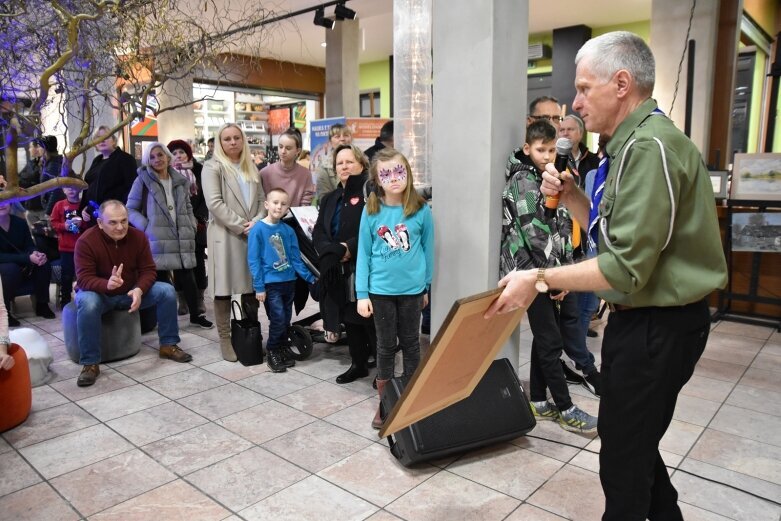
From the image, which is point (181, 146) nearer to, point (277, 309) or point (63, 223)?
point (63, 223)

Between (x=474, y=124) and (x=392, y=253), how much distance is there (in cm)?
80

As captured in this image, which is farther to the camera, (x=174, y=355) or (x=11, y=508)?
(x=174, y=355)

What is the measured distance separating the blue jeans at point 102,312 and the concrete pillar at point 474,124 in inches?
82.8

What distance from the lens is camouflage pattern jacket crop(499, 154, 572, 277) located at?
116 inches

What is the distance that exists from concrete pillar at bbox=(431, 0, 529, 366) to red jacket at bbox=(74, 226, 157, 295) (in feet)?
7.11

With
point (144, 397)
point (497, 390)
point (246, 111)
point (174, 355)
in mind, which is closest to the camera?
point (497, 390)

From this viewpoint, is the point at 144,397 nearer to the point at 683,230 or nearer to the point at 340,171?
the point at 340,171

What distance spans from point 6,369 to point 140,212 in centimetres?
184

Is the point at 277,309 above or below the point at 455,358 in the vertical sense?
below

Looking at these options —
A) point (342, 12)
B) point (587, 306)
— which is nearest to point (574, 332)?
point (587, 306)

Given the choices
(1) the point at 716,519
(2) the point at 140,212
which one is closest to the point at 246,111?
(2) the point at 140,212

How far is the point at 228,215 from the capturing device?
4051mm

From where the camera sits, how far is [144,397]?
352 centimetres

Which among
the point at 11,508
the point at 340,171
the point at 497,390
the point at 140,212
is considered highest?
the point at 340,171
